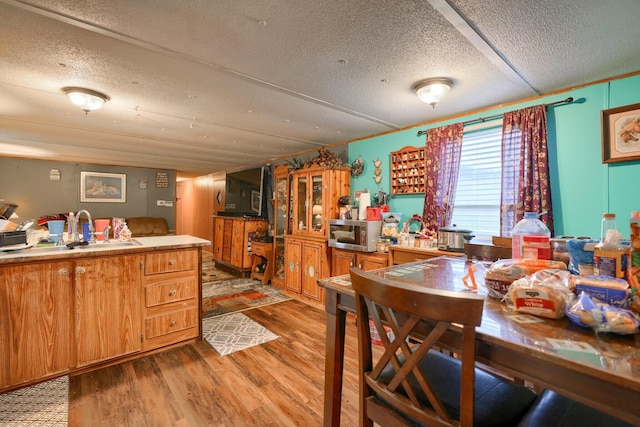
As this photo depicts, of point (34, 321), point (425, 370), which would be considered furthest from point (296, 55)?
point (34, 321)

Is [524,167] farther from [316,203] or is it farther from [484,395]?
[316,203]

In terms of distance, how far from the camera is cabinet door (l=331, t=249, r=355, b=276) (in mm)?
3517

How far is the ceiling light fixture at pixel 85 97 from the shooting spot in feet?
7.99

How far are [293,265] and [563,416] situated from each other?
353 cm

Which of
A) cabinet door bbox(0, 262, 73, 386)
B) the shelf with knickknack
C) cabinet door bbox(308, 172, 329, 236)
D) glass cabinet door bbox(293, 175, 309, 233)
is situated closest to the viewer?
cabinet door bbox(0, 262, 73, 386)

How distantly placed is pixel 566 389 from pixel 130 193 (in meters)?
7.90

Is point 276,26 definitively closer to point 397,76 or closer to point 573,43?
point 397,76

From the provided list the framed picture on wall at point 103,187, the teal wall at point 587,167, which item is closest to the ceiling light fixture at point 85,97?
the teal wall at point 587,167

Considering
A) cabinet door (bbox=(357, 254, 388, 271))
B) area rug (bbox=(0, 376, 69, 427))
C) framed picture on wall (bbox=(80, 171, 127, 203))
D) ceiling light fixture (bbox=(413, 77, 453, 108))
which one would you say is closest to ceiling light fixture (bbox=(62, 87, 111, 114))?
area rug (bbox=(0, 376, 69, 427))

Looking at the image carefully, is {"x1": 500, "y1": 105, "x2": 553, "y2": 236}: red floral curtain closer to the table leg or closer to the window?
the window

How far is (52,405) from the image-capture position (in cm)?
184

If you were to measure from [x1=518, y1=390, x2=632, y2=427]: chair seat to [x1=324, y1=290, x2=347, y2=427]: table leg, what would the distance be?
68 cm

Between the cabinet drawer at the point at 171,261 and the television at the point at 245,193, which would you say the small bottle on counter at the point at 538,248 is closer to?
the cabinet drawer at the point at 171,261

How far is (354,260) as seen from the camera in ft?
11.4
